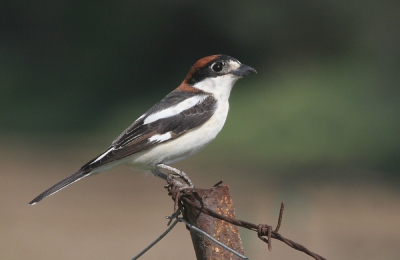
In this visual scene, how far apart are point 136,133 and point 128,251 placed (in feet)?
13.2

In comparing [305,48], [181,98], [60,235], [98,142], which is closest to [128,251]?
[60,235]

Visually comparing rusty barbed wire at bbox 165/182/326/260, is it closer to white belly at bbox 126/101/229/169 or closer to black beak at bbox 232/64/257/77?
white belly at bbox 126/101/229/169

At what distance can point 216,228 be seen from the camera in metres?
3.01

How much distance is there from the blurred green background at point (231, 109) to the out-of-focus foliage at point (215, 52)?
0.03 meters

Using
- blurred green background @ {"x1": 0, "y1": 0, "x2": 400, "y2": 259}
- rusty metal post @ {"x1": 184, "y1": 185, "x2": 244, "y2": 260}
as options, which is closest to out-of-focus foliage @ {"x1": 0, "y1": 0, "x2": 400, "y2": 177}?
blurred green background @ {"x1": 0, "y1": 0, "x2": 400, "y2": 259}

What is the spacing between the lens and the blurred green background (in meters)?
9.73

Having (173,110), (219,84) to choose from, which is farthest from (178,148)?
(219,84)

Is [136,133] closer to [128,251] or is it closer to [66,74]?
[128,251]

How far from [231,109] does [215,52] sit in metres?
1.91

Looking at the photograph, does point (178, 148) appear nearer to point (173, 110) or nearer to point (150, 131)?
point (150, 131)

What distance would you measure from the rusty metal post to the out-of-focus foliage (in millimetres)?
10129

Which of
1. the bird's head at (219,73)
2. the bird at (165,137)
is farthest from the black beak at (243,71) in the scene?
the bird at (165,137)

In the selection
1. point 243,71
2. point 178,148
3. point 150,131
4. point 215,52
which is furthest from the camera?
point 215,52

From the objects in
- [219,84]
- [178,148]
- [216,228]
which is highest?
[219,84]
